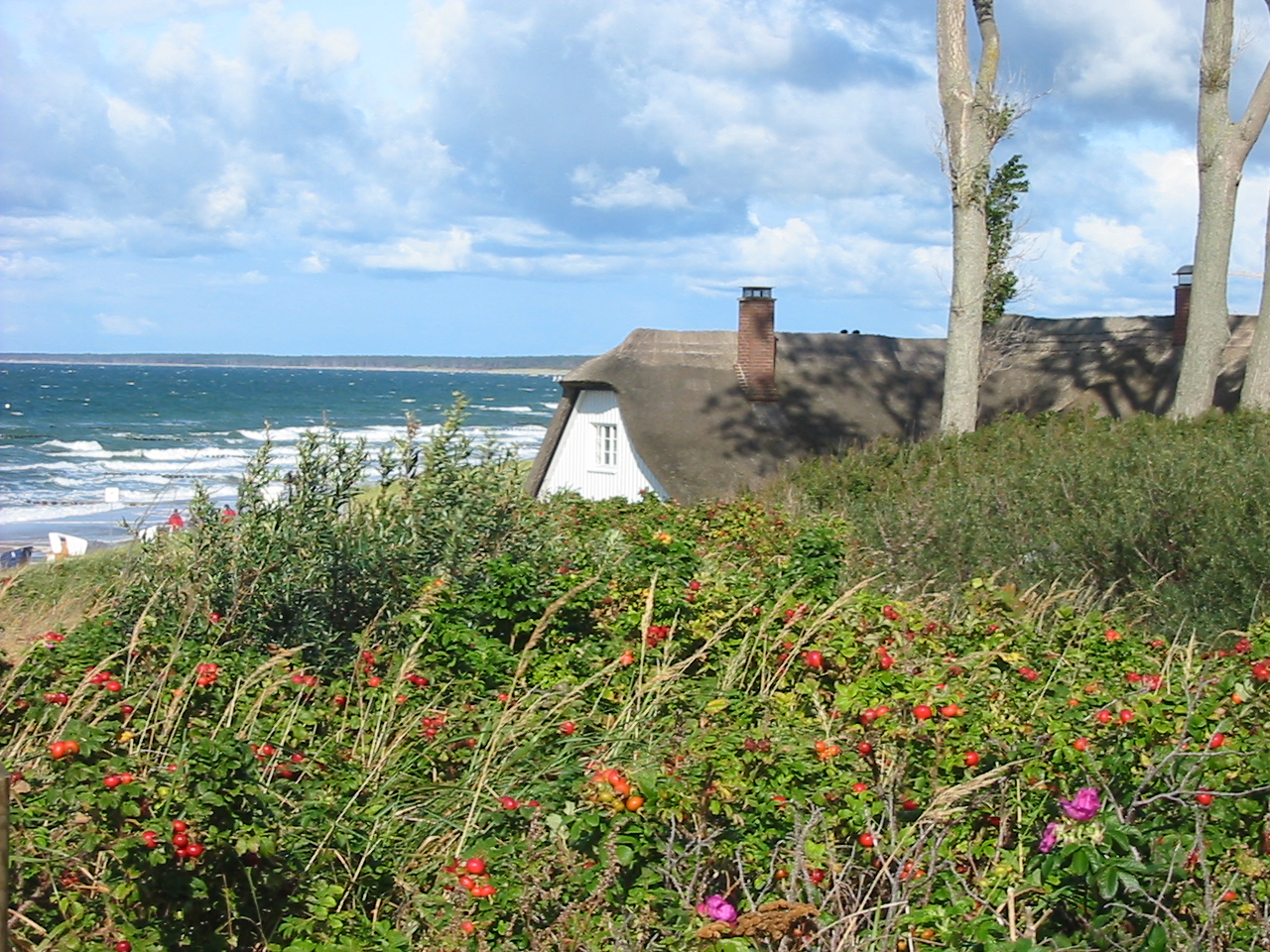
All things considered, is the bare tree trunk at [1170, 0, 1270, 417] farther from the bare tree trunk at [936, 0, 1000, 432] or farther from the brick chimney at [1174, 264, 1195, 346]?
the brick chimney at [1174, 264, 1195, 346]

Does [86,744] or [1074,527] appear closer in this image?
[86,744]

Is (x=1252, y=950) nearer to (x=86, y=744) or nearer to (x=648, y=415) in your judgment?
(x=86, y=744)

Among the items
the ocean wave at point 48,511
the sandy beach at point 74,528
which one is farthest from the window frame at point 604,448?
the ocean wave at point 48,511

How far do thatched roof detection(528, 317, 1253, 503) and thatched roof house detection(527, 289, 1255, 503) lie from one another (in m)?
0.03

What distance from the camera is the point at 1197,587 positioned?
320 inches

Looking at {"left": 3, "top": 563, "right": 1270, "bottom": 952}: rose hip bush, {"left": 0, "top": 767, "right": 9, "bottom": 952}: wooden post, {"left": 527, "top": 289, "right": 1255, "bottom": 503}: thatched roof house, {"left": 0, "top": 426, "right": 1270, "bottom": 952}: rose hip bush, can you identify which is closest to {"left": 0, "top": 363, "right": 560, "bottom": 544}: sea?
{"left": 0, "top": 426, "right": 1270, "bottom": 952}: rose hip bush

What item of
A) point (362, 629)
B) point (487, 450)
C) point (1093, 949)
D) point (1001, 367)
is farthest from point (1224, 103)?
point (1093, 949)

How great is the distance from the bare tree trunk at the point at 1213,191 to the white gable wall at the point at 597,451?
33.6ft

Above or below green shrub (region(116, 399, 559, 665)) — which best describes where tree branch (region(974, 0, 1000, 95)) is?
above

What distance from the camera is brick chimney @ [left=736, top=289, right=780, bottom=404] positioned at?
24.7 meters

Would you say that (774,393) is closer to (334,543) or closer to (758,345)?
(758,345)

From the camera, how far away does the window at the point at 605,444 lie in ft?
81.7

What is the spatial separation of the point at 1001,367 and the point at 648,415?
26.3ft

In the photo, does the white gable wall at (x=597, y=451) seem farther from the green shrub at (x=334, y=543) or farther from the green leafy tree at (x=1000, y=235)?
the green shrub at (x=334, y=543)
